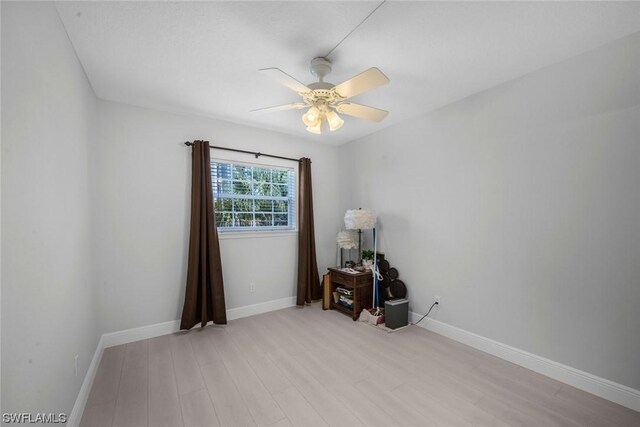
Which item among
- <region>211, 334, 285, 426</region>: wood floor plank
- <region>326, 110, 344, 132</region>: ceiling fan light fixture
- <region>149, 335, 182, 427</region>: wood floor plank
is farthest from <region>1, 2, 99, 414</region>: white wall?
<region>326, 110, 344, 132</region>: ceiling fan light fixture

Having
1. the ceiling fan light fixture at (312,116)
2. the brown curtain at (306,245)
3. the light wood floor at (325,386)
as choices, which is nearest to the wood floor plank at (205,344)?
the light wood floor at (325,386)

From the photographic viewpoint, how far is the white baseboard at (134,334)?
69.4 inches

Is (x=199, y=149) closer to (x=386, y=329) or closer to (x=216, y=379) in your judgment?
(x=216, y=379)

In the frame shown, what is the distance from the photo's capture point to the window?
342 cm

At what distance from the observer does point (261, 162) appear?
3.67 meters

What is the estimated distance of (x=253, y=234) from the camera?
11.8 ft

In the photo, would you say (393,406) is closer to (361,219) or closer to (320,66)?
(361,219)

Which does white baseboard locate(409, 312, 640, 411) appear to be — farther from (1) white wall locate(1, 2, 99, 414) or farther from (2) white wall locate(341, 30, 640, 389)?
(1) white wall locate(1, 2, 99, 414)

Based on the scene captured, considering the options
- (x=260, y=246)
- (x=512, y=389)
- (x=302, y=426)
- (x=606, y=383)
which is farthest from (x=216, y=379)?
(x=606, y=383)

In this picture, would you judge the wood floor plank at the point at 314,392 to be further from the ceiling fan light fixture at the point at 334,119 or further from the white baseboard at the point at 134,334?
the ceiling fan light fixture at the point at 334,119

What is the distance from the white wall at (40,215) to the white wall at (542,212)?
3.21 metres

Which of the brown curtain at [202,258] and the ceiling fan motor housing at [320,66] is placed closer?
the ceiling fan motor housing at [320,66]

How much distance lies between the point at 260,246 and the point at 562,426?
3.22m

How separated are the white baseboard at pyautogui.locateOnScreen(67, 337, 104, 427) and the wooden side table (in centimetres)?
252
